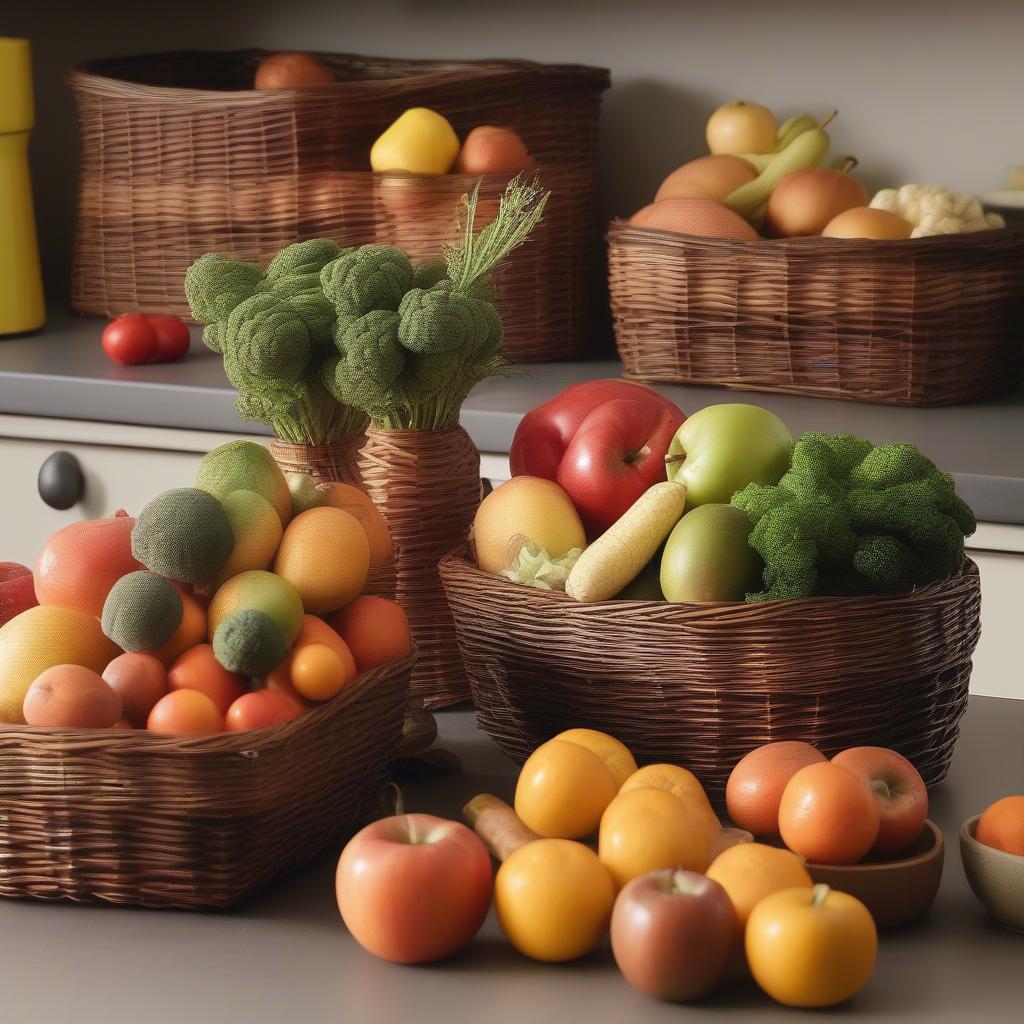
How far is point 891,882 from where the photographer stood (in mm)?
729

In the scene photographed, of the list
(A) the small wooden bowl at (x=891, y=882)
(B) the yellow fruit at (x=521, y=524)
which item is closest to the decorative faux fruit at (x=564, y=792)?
(A) the small wooden bowl at (x=891, y=882)

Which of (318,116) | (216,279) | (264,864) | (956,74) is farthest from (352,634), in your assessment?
(956,74)

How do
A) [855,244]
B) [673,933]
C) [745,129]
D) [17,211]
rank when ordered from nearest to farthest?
[673,933], [855,244], [745,129], [17,211]

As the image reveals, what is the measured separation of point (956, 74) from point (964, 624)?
57.2 inches

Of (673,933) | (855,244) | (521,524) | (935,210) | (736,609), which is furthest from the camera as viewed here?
(935,210)

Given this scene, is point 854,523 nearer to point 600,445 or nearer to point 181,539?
point 600,445

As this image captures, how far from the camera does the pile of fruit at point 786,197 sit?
1886mm

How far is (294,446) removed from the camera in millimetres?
988

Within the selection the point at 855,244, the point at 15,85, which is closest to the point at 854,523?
the point at 855,244

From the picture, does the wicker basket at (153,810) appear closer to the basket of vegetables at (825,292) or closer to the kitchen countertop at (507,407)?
the kitchen countertop at (507,407)

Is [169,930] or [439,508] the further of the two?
[439,508]

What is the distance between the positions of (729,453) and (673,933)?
40cm

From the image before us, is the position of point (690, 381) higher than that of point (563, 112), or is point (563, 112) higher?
point (563, 112)

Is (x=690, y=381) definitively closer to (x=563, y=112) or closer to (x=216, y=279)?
(x=563, y=112)
